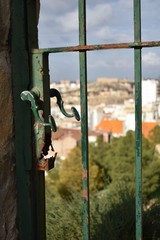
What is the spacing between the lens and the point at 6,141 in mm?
1003

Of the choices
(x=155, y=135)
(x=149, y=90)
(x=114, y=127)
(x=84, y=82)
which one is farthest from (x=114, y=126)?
(x=84, y=82)

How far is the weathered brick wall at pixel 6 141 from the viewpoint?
98 centimetres

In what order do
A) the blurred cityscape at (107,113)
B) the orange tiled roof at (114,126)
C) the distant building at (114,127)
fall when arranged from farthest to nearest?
the orange tiled roof at (114,126)
the distant building at (114,127)
the blurred cityscape at (107,113)

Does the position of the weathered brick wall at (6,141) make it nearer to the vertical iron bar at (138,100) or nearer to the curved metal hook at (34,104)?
the curved metal hook at (34,104)

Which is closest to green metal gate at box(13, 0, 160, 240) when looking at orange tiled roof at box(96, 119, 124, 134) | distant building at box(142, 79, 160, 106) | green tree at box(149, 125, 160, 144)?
green tree at box(149, 125, 160, 144)

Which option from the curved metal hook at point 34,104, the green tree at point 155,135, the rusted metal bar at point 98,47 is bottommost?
the green tree at point 155,135

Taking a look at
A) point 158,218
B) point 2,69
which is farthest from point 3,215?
point 158,218

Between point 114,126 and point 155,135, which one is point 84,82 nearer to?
point 155,135

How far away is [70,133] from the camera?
29812 mm

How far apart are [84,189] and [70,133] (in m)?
28.8

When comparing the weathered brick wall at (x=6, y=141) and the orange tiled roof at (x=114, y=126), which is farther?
the orange tiled roof at (x=114, y=126)

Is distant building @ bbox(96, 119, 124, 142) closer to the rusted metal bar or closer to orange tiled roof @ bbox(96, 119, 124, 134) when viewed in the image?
orange tiled roof @ bbox(96, 119, 124, 134)

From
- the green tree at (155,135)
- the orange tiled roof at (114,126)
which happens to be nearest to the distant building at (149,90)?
the orange tiled roof at (114,126)

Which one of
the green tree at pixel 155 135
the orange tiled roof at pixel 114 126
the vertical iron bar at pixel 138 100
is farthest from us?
the orange tiled roof at pixel 114 126
